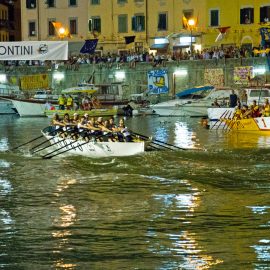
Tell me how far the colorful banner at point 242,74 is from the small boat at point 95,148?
99.8ft

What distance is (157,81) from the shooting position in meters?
67.1

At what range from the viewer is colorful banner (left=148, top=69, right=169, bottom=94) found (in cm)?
6688

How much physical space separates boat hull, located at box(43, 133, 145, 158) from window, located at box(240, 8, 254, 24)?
137ft

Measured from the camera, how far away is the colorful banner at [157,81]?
219ft

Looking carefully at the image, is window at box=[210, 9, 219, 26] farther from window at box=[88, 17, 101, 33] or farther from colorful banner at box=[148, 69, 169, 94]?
window at box=[88, 17, 101, 33]

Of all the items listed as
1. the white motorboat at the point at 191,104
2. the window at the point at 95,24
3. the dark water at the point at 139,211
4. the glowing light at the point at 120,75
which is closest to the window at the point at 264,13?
the glowing light at the point at 120,75

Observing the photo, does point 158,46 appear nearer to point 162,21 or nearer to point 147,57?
point 162,21

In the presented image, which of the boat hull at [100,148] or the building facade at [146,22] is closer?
the boat hull at [100,148]

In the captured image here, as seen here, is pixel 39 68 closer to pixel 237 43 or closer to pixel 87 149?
pixel 237 43

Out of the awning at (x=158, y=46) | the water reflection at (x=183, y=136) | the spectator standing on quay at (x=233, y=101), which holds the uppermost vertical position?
the awning at (x=158, y=46)

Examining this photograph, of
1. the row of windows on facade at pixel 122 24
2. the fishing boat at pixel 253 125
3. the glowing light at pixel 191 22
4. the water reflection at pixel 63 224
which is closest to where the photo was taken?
the water reflection at pixel 63 224

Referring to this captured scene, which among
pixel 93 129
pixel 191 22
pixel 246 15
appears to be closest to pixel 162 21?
pixel 191 22

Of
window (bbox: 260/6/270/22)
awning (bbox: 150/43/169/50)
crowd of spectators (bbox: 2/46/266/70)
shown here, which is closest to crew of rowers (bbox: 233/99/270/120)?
crowd of spectators (bbox: 2/46/266/70)

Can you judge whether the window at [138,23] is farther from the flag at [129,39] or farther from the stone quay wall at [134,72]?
the stone quay wall at [134,72]
